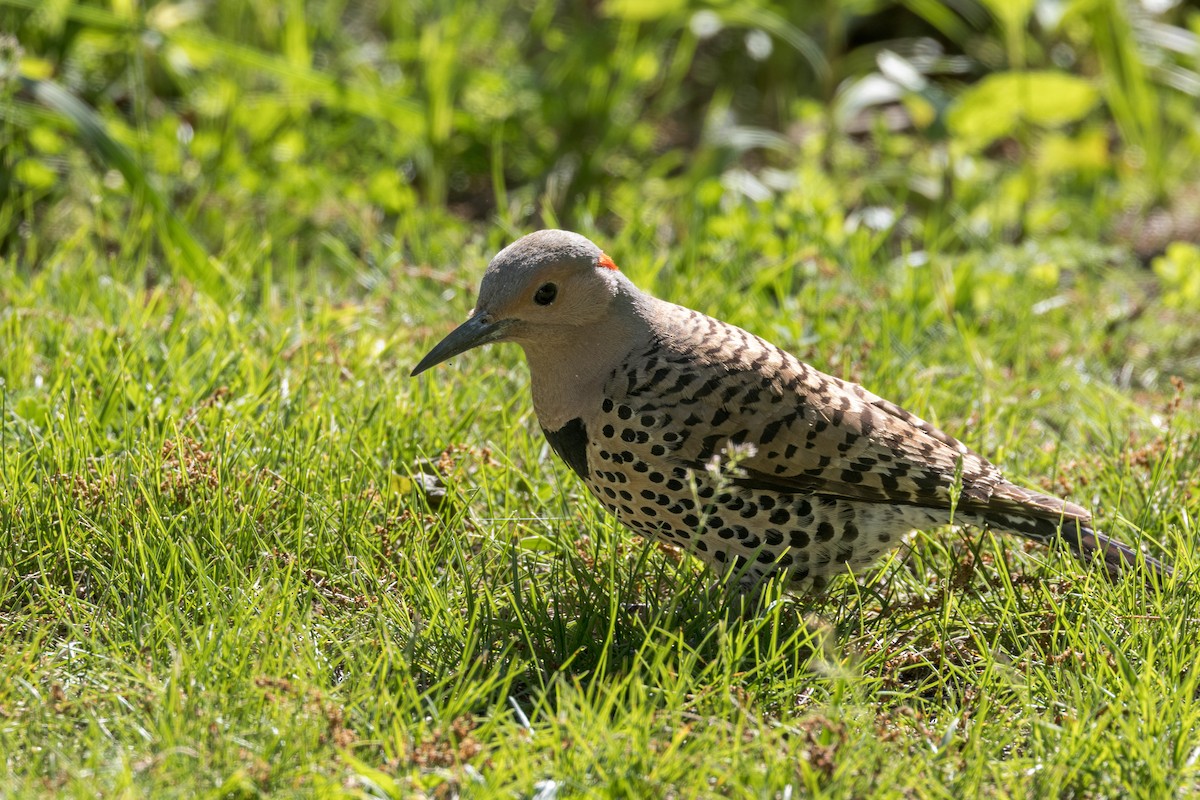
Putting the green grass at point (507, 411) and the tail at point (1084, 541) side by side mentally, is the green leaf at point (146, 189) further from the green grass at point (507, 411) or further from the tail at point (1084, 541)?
the tail at point (1084, 541)

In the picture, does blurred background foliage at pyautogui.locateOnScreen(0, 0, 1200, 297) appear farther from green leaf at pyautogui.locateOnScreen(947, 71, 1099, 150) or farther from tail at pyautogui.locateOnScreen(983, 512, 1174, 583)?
tail at pyautogui.locateOnScreen(983, 512, 1174, 583)

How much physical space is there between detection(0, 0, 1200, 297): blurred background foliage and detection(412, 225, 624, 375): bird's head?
182cm

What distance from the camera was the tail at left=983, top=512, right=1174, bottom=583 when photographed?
3.81m

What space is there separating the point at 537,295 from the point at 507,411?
81 cm

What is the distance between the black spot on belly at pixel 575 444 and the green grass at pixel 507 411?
27 centimetres

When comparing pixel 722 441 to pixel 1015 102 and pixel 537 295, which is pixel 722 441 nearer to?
pixel 537 295

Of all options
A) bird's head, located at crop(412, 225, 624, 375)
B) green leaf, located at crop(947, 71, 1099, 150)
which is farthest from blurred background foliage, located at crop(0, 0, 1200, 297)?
bird's head, located at crop(412, 225, 624, 375)

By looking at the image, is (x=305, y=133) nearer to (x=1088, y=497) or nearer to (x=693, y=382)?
(x=693, y=382)

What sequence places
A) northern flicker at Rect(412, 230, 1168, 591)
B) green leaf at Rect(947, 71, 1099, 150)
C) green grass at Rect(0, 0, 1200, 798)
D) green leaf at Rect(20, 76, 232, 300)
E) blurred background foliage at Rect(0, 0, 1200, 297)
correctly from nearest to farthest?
1. green grass at Rect(0, 0, 1200, 798)
2. northern flicker at Rect(412, 230, 1168, 591)
3. green leaf at Rect(20, 76, 232, 300)
4. blurred background foliage at Rect(0, 0, 1200, 297)
5. green leaf at Rect(947, 71, 1099, 150)

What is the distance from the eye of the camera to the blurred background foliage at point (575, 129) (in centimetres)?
608

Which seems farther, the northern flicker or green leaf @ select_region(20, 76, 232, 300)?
green leaf @ select_region(20, 76, 232, 300)

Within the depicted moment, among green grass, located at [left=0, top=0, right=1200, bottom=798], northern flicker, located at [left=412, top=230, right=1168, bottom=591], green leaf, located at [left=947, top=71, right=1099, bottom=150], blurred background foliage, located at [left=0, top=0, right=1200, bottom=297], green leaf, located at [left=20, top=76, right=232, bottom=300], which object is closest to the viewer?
green grass, located at [left=0, top=0, right=1200, bottom=798]

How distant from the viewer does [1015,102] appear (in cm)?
689

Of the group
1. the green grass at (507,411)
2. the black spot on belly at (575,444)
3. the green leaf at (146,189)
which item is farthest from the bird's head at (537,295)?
the green leaf at (146,189)
